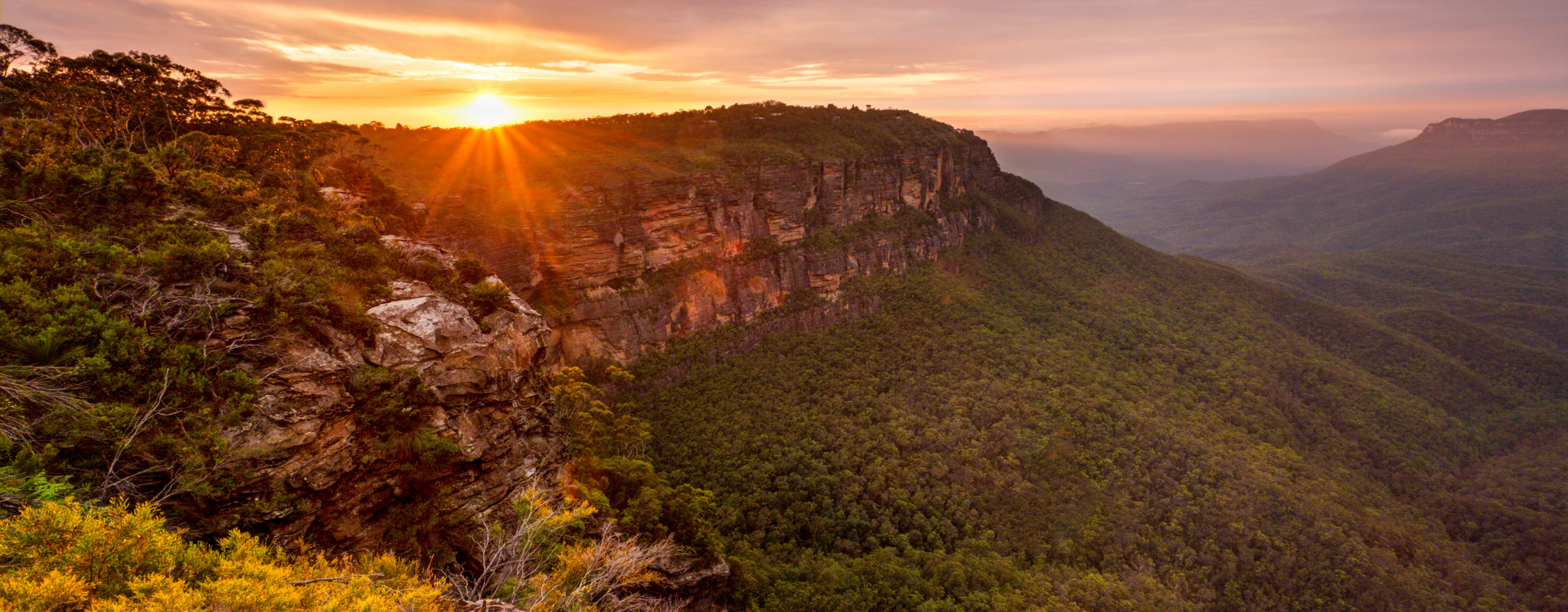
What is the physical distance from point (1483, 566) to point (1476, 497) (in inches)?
361

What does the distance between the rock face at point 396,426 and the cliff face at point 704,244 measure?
69.9 feet

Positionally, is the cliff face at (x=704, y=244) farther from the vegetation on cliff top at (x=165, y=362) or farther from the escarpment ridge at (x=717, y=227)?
the vegetation on cliff top at (x=165, y=362)

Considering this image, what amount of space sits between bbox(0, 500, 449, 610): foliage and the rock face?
7.92 feet

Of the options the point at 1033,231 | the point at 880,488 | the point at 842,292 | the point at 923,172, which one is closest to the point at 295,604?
the point at 880,488

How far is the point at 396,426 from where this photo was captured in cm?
1354

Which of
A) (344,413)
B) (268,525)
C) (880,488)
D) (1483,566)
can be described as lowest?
(1483,566)

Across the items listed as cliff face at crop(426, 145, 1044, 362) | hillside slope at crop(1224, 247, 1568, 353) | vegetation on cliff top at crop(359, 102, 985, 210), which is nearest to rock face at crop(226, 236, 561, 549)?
cliff face at crop(426, 145, 1044, 362)

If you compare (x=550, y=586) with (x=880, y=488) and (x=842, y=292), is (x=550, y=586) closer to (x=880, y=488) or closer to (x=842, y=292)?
(x=880, y=488)

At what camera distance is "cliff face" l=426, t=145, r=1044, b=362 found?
1615 inches

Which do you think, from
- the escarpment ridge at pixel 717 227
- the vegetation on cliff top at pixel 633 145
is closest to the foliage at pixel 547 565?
the escarpment ridge at pixel 717 227

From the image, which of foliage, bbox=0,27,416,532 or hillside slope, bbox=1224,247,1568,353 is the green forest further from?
hillside slope, bbox=1224,247,1568,353

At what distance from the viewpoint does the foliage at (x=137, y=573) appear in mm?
6750

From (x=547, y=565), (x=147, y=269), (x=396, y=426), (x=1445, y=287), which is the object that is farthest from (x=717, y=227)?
(x=1445, y=287)

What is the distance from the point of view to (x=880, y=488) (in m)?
35.3
